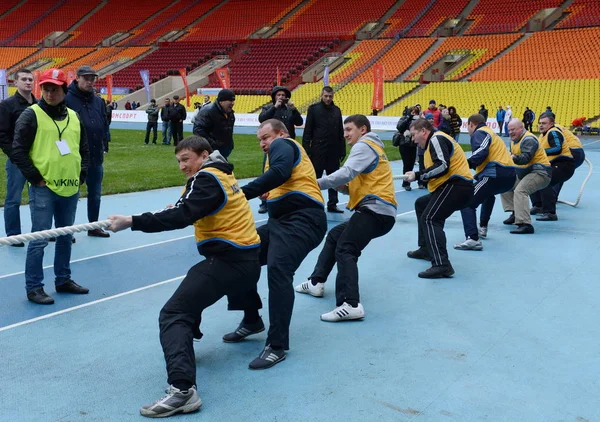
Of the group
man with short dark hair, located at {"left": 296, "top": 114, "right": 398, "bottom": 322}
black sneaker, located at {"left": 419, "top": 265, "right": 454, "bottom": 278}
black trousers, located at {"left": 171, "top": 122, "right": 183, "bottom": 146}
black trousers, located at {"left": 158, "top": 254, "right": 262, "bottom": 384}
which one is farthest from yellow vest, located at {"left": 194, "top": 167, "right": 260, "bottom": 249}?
black trousers, located at {"left": 171, "top": 122, "right": 183, "bottom": 146}

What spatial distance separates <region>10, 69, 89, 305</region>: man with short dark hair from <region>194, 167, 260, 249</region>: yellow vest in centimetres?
198

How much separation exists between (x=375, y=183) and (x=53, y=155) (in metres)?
2.77

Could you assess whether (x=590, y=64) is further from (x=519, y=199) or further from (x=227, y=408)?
(x=227, y=408)

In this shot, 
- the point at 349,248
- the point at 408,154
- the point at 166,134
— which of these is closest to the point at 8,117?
the point at 349,248

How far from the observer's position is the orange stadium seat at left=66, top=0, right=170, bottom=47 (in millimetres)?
59094

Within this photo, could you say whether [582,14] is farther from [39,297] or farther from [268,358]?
[268,358]

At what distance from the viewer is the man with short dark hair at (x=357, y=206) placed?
224 inches

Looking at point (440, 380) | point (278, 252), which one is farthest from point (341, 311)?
point (440, 380)

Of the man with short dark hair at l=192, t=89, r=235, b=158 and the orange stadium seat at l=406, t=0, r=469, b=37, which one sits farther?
the orange stadium seat at l=406, t=0, r=469, b=37

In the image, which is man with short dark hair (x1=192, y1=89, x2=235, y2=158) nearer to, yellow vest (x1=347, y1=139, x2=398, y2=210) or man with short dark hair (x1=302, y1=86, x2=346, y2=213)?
man with short dark hair (x1=302, y1=86, x2=346, y2=213)

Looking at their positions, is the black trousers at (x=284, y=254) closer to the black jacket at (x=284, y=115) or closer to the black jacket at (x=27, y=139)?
the black jacket at (x=27, y=139)

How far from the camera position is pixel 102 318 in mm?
5461

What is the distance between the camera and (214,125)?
9.21 metres

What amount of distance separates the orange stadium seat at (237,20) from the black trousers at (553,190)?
148 ft
